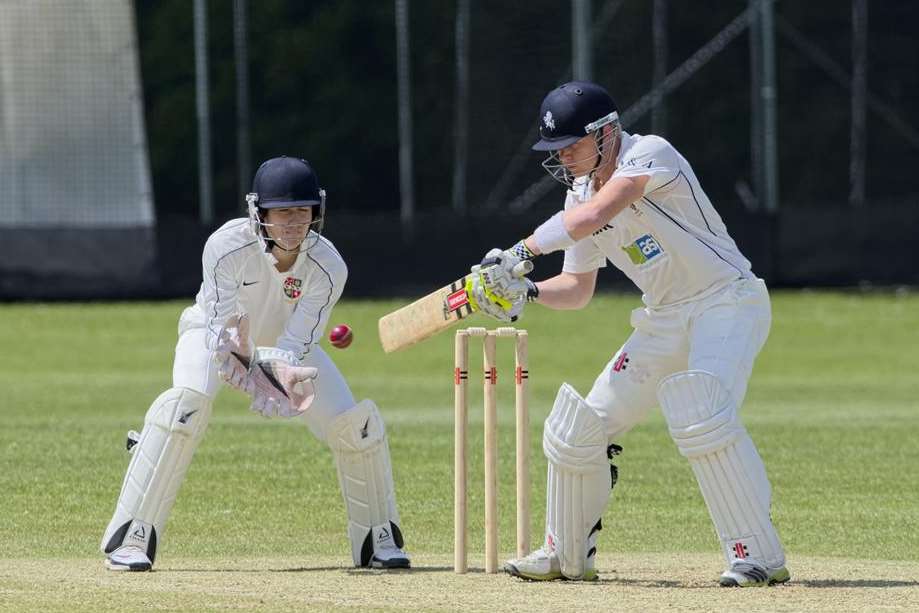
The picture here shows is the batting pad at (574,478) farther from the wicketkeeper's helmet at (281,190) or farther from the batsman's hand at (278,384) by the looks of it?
the wicketkeeper's helmet at (281,190)

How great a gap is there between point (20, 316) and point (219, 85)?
223 inches

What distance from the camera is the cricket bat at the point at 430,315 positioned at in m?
6.03

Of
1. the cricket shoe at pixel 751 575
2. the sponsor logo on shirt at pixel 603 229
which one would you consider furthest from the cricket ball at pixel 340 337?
the cricket shoe at pixel 751 575

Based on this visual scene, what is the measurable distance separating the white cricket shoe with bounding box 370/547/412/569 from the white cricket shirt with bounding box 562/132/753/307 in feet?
4.14

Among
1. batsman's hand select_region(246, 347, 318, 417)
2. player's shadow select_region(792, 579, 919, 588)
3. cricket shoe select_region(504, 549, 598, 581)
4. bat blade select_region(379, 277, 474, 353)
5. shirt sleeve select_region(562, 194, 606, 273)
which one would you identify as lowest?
player's shadow select_region(792, 579, 919, 588)

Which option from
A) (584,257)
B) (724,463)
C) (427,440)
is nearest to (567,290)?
(584,257)

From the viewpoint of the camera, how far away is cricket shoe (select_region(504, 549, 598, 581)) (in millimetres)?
6152

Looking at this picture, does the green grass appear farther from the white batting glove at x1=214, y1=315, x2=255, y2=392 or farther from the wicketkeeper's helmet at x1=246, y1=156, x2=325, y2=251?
the wicketkeeper's helmet at x1=246, y1=156, x2=325, y2=251

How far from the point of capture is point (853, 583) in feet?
19.9

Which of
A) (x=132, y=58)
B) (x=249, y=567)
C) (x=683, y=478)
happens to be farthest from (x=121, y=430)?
(x=132, y=58)

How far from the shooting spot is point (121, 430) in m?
11.6

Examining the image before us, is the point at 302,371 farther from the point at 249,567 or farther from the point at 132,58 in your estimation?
the point at 132,58

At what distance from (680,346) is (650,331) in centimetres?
11

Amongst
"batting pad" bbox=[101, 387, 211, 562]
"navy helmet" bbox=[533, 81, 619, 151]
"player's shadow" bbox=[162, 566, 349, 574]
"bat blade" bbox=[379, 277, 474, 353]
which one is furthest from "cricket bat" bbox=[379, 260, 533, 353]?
"player's shadow" bbox=[162, 566, 349, 574]
